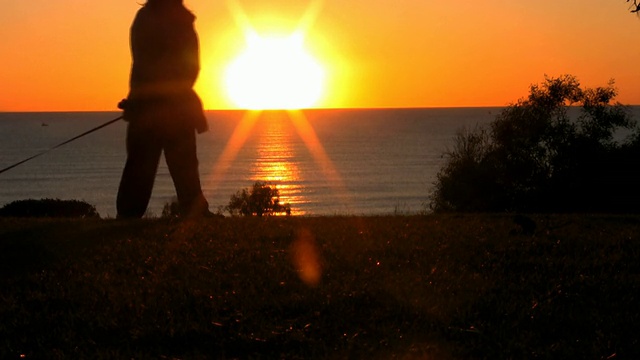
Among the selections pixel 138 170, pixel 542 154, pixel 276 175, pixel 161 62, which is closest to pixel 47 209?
pixel 138 170

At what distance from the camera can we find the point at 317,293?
→ 6895 millimetres

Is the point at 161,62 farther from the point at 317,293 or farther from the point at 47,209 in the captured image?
the point at 47,209

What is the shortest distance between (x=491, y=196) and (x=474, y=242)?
4162 cm

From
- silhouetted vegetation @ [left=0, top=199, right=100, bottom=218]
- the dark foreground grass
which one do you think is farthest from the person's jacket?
silhouetted vegetation @ [left=0, top=199, right=100, bottom=218]

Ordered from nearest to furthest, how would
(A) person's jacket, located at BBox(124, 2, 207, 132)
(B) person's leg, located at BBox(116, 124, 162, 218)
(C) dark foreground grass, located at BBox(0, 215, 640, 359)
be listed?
(C) dark foreground grass, located at BBox(0, 215, 640, 359) < (A) person's jacket, located at BBox(124, 2, 207, 132) < (B) person's leg, located at BBox(116, 124, 162, 218)

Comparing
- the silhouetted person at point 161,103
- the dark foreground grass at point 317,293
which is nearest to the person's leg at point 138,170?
the silhouetted person at point 161,103

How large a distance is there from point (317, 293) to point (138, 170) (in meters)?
5.34

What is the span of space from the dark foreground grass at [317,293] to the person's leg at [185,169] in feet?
5.02

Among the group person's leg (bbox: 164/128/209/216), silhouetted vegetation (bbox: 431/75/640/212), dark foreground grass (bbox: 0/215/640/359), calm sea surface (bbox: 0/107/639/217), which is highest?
calm sea surface (bbox: 0/107/639/217)

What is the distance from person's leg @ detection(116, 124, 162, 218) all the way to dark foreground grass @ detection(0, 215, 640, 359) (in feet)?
4.64

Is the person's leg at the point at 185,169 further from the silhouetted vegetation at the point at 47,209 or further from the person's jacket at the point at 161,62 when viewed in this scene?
the silhouetted vegetation at the point at 47,209

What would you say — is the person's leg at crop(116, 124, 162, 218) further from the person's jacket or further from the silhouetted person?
the person's jacket

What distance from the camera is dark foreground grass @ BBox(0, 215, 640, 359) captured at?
5.79m

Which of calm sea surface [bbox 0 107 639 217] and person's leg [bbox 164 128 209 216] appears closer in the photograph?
person's leg [bbox 164 128 209 216]
